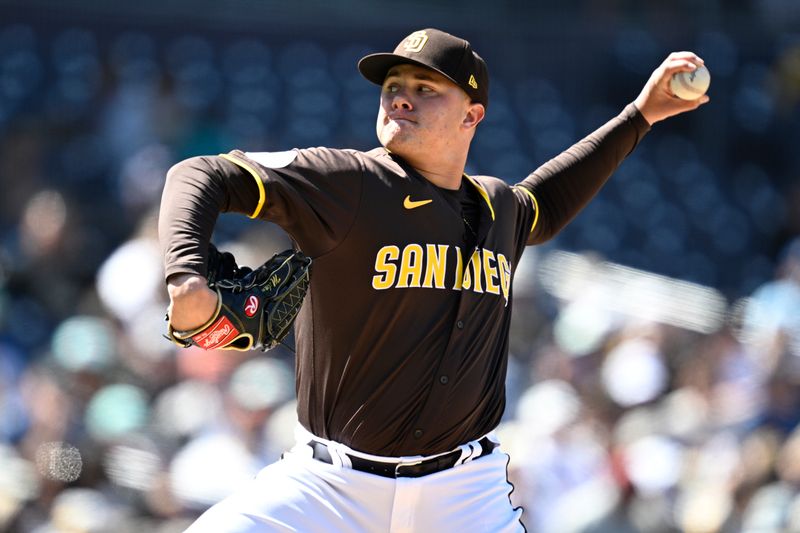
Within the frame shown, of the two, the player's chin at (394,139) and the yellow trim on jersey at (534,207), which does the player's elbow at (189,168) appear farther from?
the yellow trim on jersey at (534,207)

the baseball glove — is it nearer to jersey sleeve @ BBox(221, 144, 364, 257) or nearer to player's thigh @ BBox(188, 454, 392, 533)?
jersey sleeve @ BBox(221, 144, 364, 257)

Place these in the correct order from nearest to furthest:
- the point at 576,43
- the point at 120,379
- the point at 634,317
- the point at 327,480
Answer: the point at 327,480
the point at 120,379
the point at 634,317
the point at 576,43

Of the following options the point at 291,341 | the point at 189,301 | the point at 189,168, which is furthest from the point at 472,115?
the point at 291,341

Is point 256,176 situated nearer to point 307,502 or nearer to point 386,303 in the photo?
point 386,303

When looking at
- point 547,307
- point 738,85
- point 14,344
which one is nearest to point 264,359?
point 14,344

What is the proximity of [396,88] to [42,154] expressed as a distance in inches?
205

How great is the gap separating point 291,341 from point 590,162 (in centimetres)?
253

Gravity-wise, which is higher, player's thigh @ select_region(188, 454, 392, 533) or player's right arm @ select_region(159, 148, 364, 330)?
player's right arm @ select_region(159, 148, 364, 330)

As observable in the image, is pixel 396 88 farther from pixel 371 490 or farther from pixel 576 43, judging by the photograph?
pixel 576 43

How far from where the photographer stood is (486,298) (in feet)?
11.0

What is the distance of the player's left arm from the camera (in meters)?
3.86

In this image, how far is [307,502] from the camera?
3.08 metres

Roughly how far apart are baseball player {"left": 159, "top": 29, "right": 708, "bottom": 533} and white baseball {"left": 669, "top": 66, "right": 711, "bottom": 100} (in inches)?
29.3

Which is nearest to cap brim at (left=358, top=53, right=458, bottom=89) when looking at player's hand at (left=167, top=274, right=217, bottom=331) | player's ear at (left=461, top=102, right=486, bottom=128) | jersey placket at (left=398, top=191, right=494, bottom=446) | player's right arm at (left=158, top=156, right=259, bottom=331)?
player's ear at (left=461, top=102, right=486, bottom=128)
